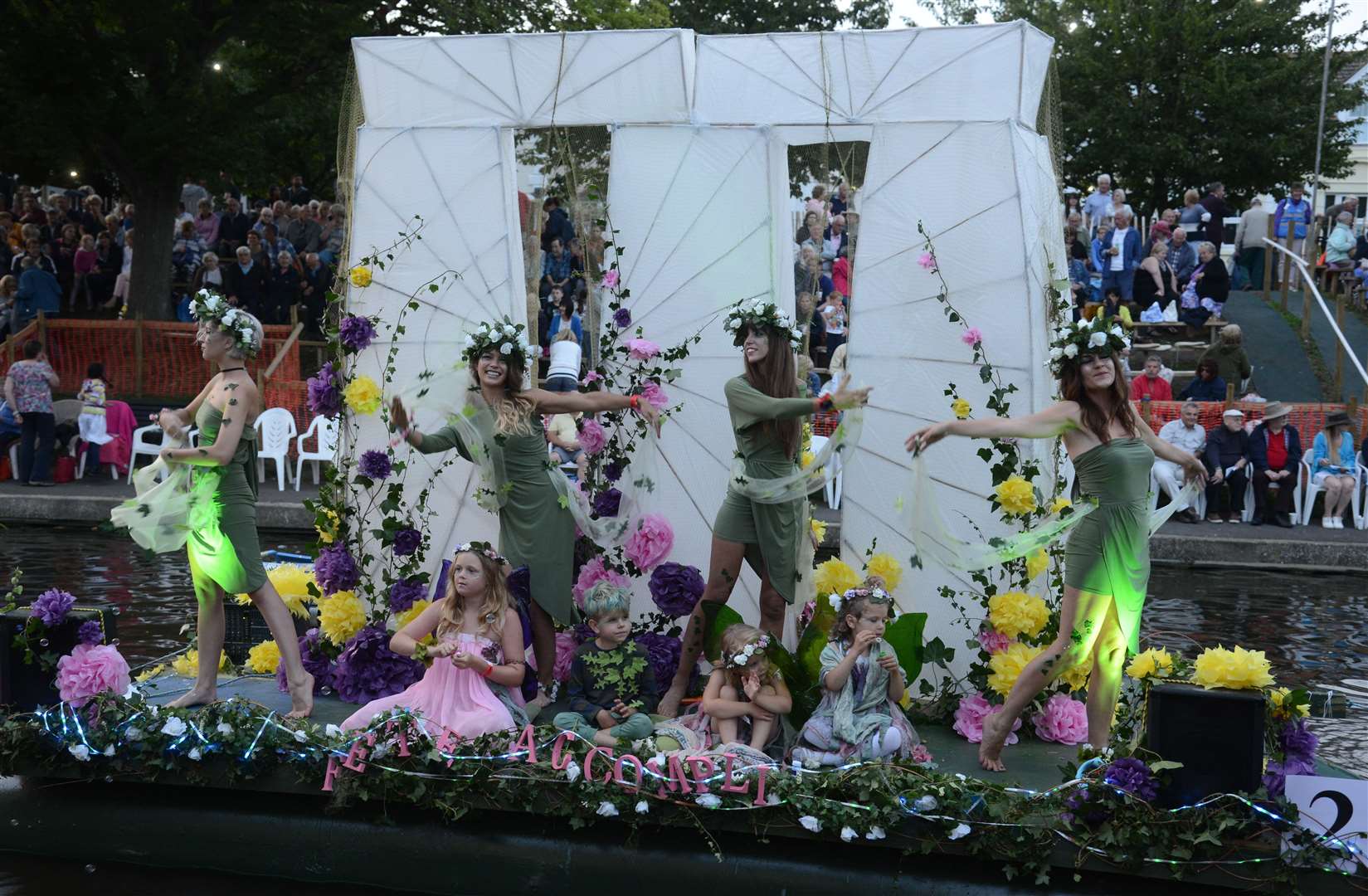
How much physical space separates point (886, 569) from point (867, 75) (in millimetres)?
2392

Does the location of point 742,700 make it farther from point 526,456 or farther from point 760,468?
point 526,456

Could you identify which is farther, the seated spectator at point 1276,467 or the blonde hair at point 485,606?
the seated spectator at point 1276,467

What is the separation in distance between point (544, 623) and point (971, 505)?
2055 mm

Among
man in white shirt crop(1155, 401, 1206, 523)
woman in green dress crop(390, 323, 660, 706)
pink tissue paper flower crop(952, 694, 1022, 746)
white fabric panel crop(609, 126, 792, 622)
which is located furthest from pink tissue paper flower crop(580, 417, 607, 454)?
man in white shirt crop(1155, 401, 1206, 523)

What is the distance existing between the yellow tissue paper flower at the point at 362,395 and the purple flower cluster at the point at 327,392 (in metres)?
0.11

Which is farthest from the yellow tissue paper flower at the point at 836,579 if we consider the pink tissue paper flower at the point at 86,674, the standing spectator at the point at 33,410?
the standing spectator at the point at 33,410

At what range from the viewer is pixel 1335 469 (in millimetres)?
12984

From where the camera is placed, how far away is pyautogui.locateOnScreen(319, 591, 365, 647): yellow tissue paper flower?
273 inches

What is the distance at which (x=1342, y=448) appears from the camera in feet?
42.5

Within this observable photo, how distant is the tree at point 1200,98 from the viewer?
83.1 ft

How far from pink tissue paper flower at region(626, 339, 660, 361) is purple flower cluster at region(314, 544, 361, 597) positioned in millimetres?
1741

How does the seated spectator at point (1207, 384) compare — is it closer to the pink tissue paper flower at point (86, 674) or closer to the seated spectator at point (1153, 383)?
the seated spectator at point (1153, 383)

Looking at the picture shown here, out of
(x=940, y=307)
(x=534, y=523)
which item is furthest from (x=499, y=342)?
(x=940, y=307)

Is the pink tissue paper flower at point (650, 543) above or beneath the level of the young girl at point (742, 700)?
above
